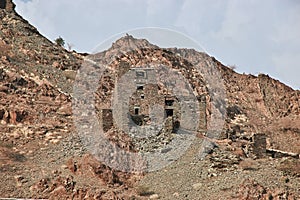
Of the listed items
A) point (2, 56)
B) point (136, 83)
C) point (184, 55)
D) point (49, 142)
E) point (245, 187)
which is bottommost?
point (245, 187)

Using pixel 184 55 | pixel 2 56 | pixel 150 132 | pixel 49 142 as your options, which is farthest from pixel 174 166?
pixel 184 55

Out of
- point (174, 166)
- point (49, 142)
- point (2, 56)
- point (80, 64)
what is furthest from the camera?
point (80, 64)

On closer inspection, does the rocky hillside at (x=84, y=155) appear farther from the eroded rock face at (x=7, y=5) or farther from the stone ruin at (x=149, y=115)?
the eroded rock face at (x=7, y=5)

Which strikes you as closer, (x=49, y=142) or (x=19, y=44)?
(x=49, y=142)

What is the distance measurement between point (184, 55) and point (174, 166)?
28.6 meters

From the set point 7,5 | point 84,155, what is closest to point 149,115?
point 84,155

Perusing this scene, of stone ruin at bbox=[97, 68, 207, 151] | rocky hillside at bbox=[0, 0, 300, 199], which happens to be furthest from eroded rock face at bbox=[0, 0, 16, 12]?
stone ruin at bbox=[97, 68, 207, 151]

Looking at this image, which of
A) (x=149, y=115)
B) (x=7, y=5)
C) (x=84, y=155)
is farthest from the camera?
(x=7, y=5)

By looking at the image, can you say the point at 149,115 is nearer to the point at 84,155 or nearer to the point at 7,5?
the point at 84,155

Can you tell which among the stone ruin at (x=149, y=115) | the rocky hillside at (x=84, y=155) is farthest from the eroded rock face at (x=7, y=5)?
the stone ruin at (x=149, y=115)

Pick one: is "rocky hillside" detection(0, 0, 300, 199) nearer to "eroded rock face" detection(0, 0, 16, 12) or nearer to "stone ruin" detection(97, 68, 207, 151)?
"stone ruin" detection(97, 68, 207, 151)

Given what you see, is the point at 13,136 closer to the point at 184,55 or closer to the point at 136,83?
the point at 136,83

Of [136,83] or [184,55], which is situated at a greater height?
[184,55]

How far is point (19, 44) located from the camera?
94.4ft
